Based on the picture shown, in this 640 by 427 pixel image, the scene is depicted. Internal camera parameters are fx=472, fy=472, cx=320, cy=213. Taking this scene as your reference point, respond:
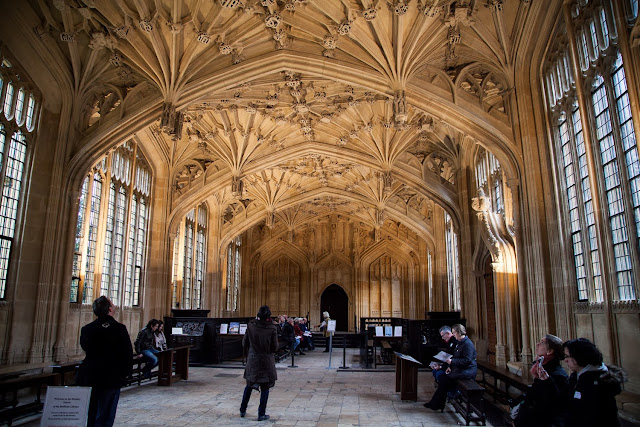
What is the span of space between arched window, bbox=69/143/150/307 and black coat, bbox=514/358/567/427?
9.96 metres

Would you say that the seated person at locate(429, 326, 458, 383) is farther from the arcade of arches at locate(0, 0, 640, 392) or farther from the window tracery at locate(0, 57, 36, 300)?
the window tracery at locate(0, 57, 36, 300)

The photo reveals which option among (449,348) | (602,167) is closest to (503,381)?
(449,348)

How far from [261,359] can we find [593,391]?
13.5 ft

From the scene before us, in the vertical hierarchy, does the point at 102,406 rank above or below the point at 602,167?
below

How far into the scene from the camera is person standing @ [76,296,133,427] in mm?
4402

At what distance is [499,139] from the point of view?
9836 mm

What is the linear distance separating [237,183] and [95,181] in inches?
191

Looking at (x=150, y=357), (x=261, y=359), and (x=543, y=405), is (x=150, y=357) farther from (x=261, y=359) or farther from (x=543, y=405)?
(x=543, y=405)

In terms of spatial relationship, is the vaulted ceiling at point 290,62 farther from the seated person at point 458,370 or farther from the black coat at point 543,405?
the black coat at point 543,405

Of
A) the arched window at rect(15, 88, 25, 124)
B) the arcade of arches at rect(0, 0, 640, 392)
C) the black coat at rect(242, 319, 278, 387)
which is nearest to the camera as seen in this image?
the black coat at rect(242, 319, 278, 387)

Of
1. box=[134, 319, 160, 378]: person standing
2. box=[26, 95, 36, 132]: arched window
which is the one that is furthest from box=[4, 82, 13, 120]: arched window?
box=[134, 319, 160, 378]: person standing

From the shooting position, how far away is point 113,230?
12922mm

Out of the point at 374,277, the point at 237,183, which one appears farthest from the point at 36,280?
the point at 374,277

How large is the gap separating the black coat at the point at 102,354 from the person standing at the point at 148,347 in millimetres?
4810
